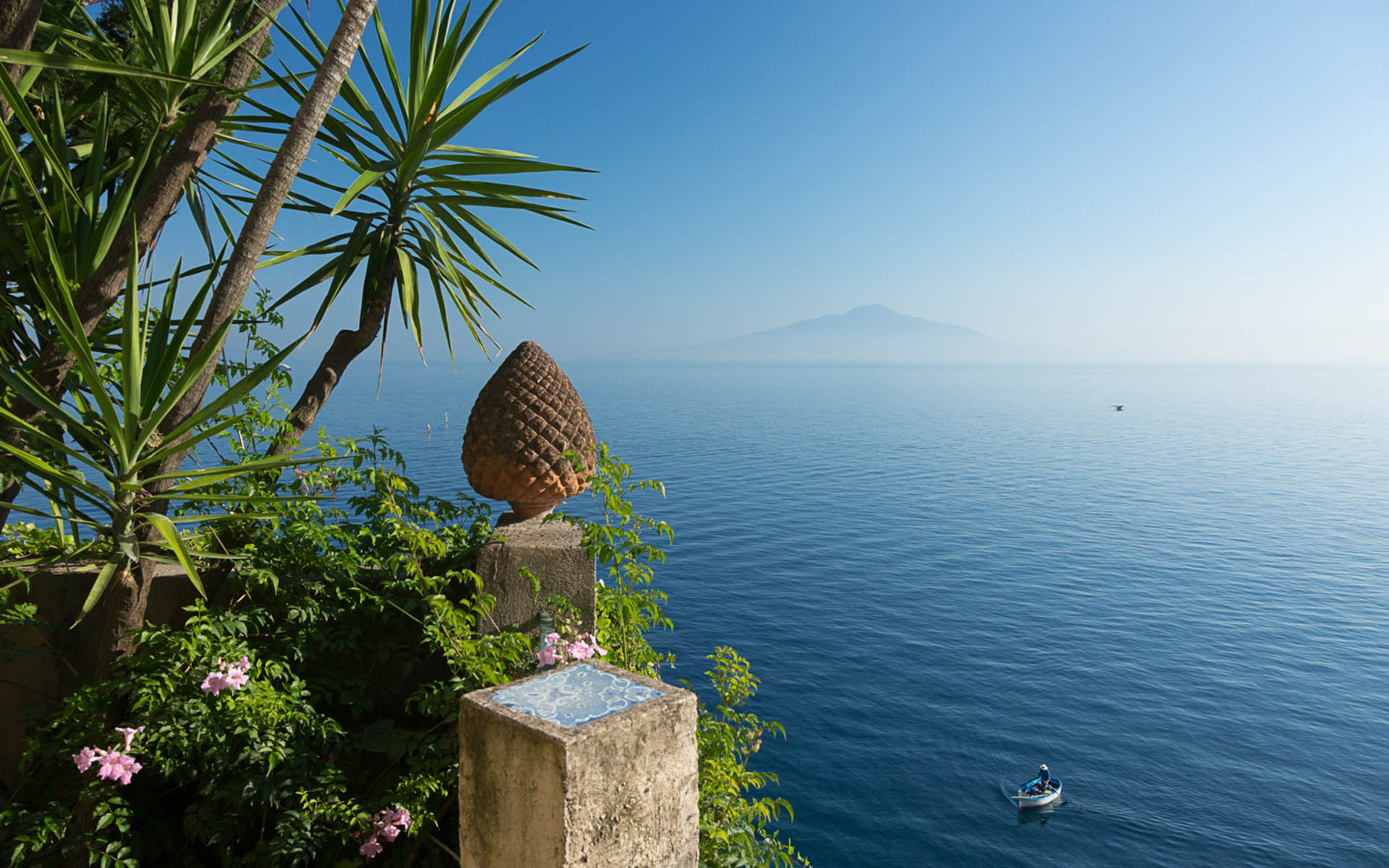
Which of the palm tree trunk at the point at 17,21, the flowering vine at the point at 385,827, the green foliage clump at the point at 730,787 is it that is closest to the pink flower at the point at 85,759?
the flowering vine at the point at 385,827

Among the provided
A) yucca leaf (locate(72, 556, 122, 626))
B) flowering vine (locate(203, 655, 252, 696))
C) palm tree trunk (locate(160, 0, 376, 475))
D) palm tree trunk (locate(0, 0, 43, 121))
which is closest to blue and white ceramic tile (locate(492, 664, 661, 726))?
flowering vine (locate(203, 655, 252, 696))

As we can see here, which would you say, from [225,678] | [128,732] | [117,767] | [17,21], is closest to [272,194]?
[17,21]

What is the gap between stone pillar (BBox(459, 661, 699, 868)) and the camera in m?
1.84

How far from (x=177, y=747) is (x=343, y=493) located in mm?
18614

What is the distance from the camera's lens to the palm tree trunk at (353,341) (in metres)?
3.78

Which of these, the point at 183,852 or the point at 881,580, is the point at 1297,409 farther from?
the point at 183,852

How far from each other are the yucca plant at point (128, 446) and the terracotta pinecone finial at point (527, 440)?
869 millimetres

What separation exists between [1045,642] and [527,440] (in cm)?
2524

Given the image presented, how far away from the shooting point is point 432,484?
32719 mm

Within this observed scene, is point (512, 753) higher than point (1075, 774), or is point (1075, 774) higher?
point (512, 753)

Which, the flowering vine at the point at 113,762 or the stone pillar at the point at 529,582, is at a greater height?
the stone pillar at the point at 529,582

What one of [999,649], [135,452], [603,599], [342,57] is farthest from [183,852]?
[999,649]

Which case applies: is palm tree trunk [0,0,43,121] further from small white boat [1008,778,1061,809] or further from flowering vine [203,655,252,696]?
small white boat [1008,778,1061,809]

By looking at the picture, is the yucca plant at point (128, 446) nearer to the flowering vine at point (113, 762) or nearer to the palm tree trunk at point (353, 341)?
the flowering vine at point (113, 762)
